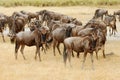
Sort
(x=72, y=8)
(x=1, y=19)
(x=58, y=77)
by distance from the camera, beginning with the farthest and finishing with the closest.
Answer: (x=72, y=8)
(x=1, y=19)
(x=58, y=77)

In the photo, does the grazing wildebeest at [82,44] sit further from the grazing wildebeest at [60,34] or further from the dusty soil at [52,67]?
the grazing wildebeest at [60,34]

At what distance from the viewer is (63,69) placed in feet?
59.0

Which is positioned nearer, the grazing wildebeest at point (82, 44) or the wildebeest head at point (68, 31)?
the grazing wildebeest at point (82, 44)

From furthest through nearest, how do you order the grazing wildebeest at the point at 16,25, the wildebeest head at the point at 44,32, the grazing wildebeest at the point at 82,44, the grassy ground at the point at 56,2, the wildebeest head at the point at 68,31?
the grassy ground at the point at 56,2 → the grazing wildebeest at the point at 16,25 → the wildebeest head at the point at 68,31 → the wildebeest head at the point at 44,32 → the grazing wildebeest at the point at 82,44

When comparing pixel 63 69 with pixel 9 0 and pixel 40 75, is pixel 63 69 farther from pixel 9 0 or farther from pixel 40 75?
pixel 9 0

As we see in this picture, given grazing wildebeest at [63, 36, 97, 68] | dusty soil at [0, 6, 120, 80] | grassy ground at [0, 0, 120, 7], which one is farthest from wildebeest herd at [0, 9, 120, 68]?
grassy ground at [0, 0, 120, 7]

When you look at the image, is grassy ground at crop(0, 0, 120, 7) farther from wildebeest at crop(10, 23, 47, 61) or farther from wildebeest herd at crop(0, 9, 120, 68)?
wildebeest at crop(10, 23, 47, 61)

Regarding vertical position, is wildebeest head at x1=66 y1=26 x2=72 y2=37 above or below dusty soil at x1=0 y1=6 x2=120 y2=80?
above

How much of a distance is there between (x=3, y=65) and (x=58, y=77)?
3353 mm

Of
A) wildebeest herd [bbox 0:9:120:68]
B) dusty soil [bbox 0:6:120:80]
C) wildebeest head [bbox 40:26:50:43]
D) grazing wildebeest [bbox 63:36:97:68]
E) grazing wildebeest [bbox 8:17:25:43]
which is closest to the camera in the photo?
dusty soil [bbox 0:6:120:80]

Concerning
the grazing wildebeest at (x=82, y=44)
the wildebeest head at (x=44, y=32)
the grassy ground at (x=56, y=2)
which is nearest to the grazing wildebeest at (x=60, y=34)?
the wildebeest head at (x=44, y=32)

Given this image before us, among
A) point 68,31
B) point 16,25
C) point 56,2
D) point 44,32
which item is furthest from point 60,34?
point 56,2

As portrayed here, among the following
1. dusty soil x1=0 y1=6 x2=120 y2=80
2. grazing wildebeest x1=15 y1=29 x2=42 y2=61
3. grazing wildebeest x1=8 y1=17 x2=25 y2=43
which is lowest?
dusty soil x1=0 y1=6 x2=120 y2=80

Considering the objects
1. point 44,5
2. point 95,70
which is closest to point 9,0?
point 44,5
